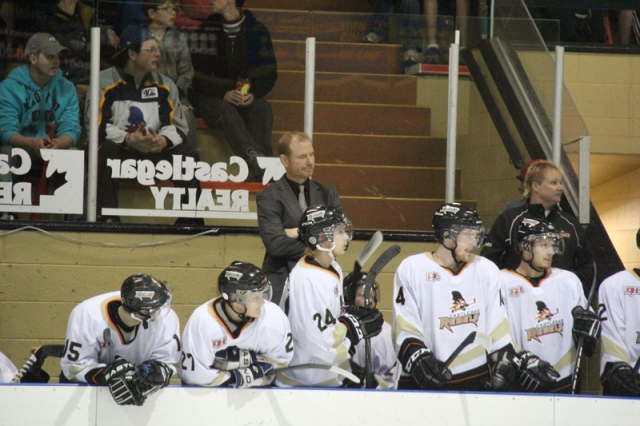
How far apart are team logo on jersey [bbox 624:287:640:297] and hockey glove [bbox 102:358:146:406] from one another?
1982mm

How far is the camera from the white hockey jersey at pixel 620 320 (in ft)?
12.5

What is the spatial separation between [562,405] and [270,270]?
4.20 ft

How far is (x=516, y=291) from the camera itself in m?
3.88

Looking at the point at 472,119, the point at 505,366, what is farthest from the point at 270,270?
the point at 472,119

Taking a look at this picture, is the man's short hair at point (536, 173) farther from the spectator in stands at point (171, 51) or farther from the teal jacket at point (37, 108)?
the teal jacket at point (37, 108)

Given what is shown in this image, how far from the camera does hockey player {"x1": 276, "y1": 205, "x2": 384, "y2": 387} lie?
3477 mm

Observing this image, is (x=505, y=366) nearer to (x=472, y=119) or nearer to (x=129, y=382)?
(x=129, y=382)

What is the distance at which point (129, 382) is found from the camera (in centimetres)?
318

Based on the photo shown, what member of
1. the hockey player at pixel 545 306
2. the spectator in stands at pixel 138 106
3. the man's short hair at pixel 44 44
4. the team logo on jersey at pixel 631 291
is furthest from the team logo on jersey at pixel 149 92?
the team logo on jersey at pixel 631 291

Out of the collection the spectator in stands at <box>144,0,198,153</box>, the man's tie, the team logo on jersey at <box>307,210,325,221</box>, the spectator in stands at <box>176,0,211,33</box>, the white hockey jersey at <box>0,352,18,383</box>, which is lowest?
the white hockey jersey at <box>0,352,18,383</box>

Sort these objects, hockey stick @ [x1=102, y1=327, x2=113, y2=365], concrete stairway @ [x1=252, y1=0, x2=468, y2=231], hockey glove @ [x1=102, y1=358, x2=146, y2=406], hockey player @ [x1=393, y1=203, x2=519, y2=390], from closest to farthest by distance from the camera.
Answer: hockey glove @ [x1=102, y1=358, x2=146, y2=406] → hockey stick @ [x1=102, y1=327, x2=113, y2=365] → hockey player @ [x1=393, y1=203, x2=519, y2=390] → concrete stairway @ [x1=252, y1=0, x2=468, y2=231]

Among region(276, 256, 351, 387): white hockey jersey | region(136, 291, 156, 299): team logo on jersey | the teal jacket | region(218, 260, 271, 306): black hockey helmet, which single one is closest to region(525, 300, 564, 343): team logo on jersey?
region(276, 256, 351, 387): white hockey jersey

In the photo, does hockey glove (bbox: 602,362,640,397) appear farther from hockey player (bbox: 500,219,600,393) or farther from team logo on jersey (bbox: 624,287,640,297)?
team logo on jersey (bbox: 624,287,640,297)

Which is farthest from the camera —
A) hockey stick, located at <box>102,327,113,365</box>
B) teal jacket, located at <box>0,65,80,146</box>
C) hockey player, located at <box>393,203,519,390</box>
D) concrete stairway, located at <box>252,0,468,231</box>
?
concrete stairway, located at <box>252,0,468,231</box>
